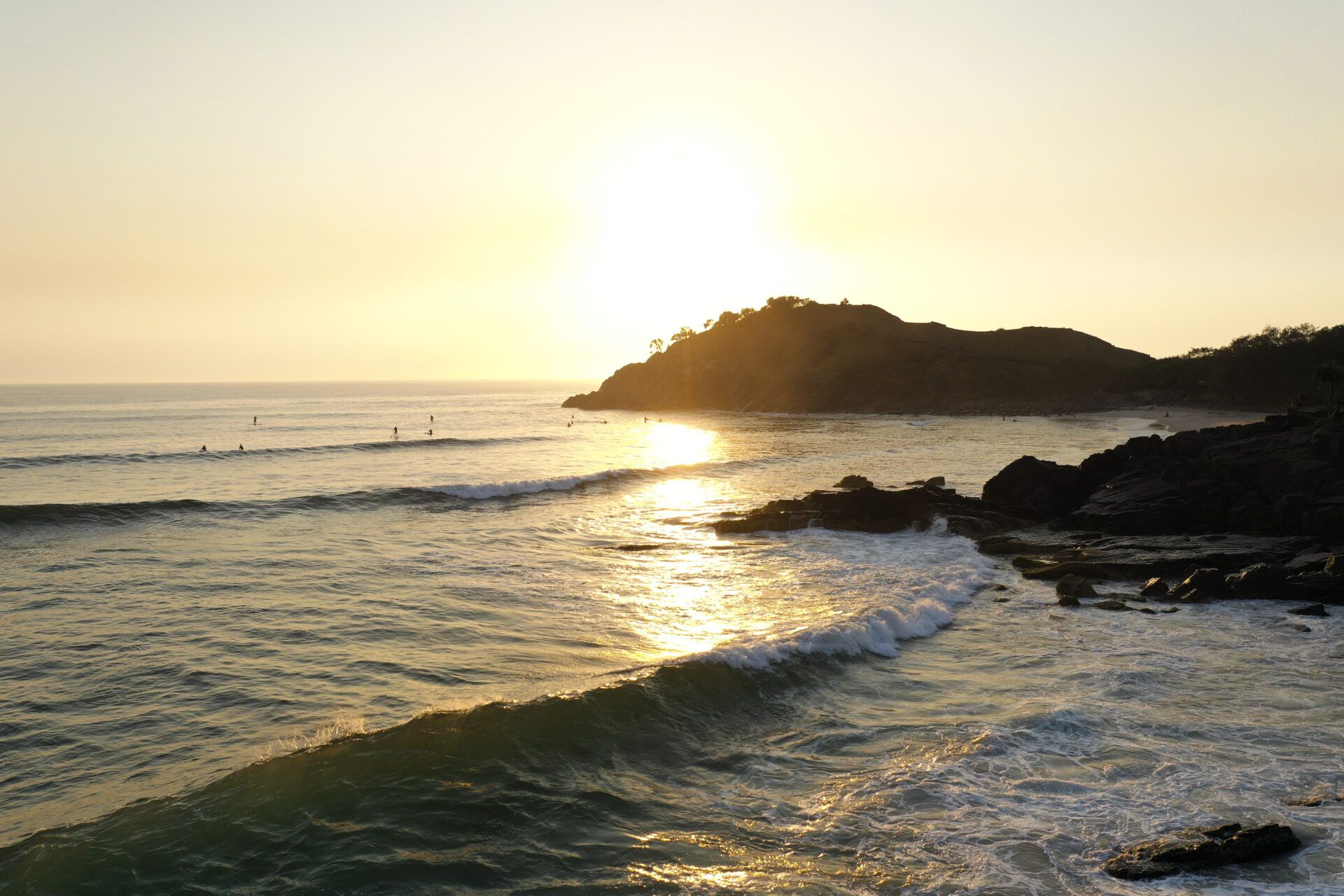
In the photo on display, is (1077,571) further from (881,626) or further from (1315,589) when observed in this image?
(881,626)

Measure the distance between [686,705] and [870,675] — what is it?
3779mm

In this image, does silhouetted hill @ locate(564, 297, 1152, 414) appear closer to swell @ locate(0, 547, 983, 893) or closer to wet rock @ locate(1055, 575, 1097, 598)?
wet rock @ locate(1055, 575, 1097, 598)

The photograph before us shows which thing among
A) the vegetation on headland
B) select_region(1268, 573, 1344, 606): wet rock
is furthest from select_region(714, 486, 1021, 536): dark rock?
the vegetation on headland

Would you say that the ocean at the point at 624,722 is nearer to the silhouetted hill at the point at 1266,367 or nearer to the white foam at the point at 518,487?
the white foam at the point at 518,487

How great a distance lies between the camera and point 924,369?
129500 millimetres

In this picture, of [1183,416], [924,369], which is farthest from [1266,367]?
[924,369]

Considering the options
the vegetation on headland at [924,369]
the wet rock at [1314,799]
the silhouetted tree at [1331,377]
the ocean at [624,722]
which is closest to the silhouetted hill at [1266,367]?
the vegetation on headland at [924,369]

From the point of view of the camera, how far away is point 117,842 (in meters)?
8.34

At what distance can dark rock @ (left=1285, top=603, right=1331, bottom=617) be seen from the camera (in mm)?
17078

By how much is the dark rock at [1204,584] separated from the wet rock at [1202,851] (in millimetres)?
12635

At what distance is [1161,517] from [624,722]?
21.7 metres

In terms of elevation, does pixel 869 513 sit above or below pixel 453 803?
above

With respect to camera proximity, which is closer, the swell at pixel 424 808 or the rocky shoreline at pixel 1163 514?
the swell at pixel 424 808

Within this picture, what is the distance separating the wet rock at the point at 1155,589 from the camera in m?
19.3
